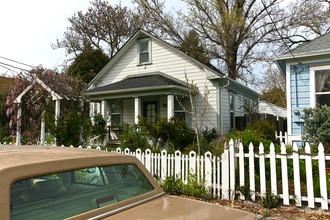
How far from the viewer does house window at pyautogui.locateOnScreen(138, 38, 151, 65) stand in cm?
1631

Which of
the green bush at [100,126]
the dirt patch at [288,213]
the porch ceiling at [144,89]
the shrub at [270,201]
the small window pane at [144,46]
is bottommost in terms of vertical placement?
the dirt patch at [288,213]

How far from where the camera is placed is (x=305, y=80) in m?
9.79

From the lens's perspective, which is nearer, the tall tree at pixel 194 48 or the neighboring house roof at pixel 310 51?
the neighboring house roof at pixel 310 51

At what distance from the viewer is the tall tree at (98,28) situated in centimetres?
3117

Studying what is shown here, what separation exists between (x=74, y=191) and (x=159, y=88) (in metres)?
11.1

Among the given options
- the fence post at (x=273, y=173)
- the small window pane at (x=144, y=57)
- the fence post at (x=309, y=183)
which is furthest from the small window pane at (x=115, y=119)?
the fence post at (x=309, y=183)

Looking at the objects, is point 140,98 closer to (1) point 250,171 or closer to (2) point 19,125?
(2) point 19,125

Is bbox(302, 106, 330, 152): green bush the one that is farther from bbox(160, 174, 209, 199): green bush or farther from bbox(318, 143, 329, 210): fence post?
bbox(160, 174, 209, 199): green bush

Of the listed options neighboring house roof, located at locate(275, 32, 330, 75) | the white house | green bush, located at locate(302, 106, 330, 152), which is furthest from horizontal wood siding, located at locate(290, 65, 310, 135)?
the white house

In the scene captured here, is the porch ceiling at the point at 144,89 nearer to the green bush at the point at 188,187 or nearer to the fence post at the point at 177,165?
the fence post at the point at 177,165

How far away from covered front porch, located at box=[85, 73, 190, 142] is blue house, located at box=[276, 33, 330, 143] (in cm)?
417

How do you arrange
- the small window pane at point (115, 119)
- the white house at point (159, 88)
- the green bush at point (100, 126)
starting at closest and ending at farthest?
the green bush at point (100, 126), the white house at point (159, 88), the small window pane at point (115, 119)

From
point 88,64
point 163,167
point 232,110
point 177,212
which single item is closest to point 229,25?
point 232,110

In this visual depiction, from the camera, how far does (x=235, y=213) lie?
2252 mm
